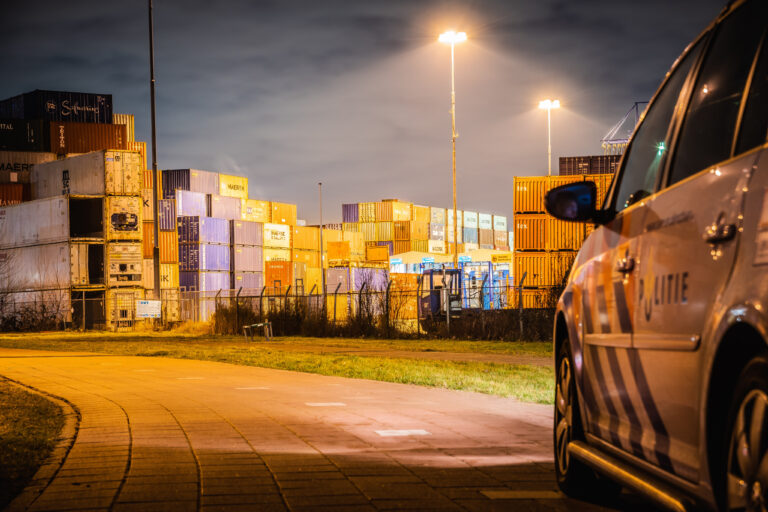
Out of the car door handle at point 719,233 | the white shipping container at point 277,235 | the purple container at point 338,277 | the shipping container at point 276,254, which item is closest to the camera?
the car door handle at point 719,233

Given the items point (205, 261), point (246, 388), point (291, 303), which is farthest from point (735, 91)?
point (205, 261)

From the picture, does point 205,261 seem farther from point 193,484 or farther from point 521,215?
point 193,484

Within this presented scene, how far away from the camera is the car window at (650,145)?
3666 millimetres

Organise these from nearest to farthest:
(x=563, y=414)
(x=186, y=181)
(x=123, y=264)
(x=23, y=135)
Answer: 1. (x=563, y=414)
2. (x=123, y=264)
3. (x=23, y=135)
4. (x=186, y=181)

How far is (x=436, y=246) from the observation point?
88.2 meters

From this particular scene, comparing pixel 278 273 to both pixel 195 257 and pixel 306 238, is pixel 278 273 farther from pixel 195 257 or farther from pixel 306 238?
pixel 306 238

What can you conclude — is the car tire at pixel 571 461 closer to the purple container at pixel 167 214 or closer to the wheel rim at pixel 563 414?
the wheel rim at pixel 563 414

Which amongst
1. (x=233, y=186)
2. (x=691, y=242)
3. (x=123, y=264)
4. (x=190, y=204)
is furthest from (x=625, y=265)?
(x=233, y=186)

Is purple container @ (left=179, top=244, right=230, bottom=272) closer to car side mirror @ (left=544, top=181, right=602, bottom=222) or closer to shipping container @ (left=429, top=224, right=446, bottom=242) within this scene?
shipping container @ (left=429, top=224, right=446, bottom=242)

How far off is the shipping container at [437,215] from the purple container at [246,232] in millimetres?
35392

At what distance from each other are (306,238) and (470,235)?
107 feet

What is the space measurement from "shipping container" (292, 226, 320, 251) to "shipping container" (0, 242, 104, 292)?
26.9 m

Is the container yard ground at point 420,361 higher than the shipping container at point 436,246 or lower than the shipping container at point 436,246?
lower

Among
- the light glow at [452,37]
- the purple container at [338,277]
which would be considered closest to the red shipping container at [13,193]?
the purple container at [338,277]
